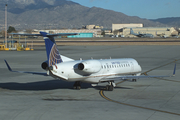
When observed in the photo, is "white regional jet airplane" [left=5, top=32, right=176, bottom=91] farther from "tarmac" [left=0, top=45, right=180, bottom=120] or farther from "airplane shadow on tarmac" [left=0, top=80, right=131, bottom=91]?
"airplane shadow on tarmac" [left=0, top=80, right=131, bottom=91]

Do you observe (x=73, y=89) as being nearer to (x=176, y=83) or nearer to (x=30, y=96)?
(x=30, y=96)

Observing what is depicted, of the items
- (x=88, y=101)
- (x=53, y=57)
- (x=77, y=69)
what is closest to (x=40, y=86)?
(x=53, y=57)

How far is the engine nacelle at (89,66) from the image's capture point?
25.9m

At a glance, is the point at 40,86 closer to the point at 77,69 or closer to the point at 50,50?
the point at 50,50

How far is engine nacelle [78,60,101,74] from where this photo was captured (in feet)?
84.9

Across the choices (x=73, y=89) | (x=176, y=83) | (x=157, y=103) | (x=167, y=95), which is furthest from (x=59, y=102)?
(x=176, y=83)

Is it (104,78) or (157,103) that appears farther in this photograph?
(104,78)

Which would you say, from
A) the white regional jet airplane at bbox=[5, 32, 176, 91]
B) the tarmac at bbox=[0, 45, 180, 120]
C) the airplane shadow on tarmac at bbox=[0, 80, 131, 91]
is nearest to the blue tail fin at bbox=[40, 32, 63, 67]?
the white regional jet airplane at bbox=[5, 32, 176, 91]

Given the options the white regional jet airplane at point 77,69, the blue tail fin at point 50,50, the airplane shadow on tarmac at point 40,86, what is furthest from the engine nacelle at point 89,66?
the airplane shadow on tarmac at point 40,86

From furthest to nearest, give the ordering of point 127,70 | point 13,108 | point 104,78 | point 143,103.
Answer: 1. point 127,70
2. point 104,78
3. point 143,103
4. point 13,108

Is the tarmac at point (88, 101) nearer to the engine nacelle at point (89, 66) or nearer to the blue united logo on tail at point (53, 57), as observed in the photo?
the engine nacelle at point (89, 66)

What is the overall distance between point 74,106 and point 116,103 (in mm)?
3432

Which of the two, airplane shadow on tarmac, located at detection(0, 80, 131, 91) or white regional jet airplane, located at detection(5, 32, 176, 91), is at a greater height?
white regional jet airplane, located at detection(5, 32, 176, 91)

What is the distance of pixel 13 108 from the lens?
2089cm
